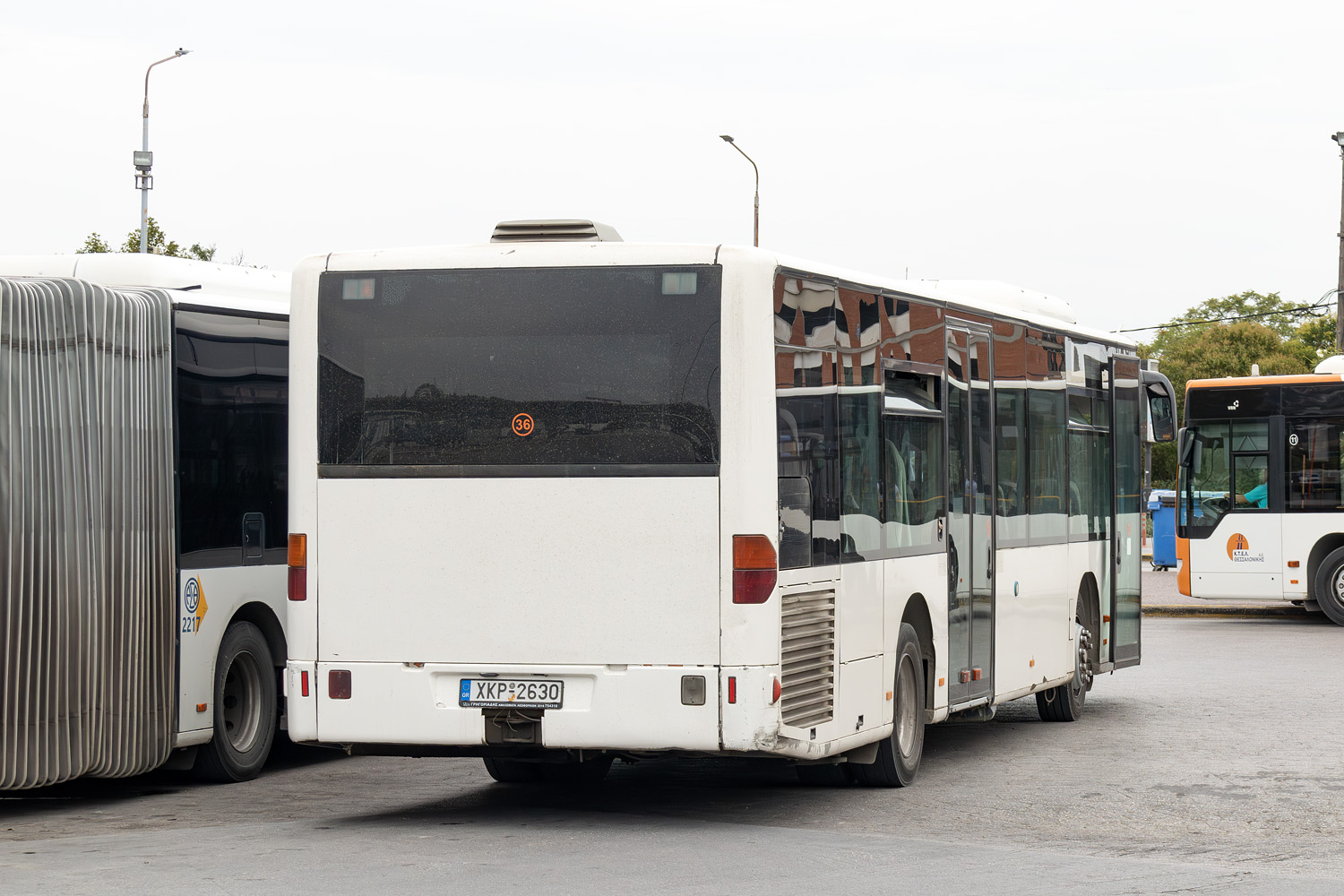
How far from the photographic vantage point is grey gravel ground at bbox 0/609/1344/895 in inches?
321

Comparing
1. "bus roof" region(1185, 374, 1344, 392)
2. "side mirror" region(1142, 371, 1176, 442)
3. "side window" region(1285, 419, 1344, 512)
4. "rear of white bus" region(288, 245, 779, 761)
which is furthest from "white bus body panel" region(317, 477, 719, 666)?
"side window" region(1285, 419, 1344, 512)

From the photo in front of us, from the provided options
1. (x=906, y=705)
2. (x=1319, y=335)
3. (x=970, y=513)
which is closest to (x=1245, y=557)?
(x=970, y=513)

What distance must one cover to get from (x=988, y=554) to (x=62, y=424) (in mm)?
5660

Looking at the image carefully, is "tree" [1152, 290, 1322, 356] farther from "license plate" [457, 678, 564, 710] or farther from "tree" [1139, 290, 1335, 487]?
"license plate" [457, 678, 564, 710]

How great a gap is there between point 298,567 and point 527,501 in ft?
3.94

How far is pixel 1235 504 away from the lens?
25484 millimetres

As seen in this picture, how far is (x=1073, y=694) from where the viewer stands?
1502 cm

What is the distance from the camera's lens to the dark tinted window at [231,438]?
1130cm


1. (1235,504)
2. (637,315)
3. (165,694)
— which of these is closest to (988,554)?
(637,315)

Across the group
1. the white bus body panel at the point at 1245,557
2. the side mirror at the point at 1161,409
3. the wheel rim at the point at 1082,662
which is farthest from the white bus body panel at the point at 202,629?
the white bus body panel at the point at 1245,557

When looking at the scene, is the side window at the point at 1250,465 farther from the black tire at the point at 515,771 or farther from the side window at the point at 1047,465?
the black tire at the point at 515,771

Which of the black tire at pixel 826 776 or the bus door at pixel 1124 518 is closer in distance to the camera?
the black tire at pixel 826 776

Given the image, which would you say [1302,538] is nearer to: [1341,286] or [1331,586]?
[1331,586]

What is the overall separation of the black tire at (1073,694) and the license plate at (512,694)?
6404mm
